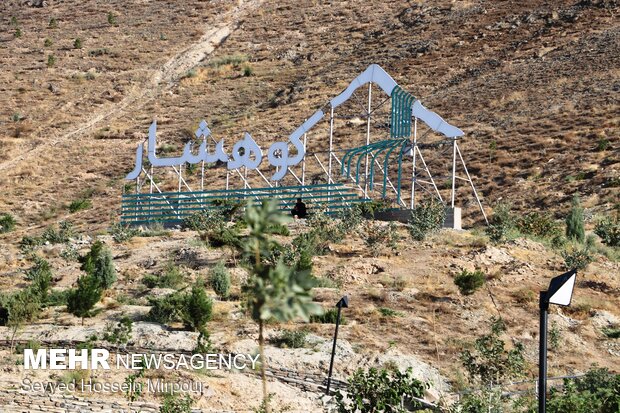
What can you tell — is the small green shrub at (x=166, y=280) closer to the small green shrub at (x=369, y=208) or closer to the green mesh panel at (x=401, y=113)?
the small green shrub at (x=369, y=208)

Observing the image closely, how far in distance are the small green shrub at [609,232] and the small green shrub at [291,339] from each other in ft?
43.3

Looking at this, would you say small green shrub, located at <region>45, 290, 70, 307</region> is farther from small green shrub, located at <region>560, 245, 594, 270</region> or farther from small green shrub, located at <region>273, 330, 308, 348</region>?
small green shrub, located at <region>560, 245, 594, 270</region>

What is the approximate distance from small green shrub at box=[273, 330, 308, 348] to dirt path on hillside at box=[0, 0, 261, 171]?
37.4m

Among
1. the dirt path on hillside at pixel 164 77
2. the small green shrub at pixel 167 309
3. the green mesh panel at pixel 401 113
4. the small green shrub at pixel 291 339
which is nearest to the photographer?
the small green shrub at pixel 291 339

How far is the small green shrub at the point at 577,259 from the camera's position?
86.1 feet

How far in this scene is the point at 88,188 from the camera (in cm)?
5219

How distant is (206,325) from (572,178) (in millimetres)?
22163

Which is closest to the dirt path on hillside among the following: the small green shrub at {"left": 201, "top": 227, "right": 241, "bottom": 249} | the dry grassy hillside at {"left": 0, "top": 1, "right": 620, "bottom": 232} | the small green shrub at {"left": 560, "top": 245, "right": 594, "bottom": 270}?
the dry grassy hillside at {"left": 0, "top": 1, "right": 620, "bottom": 232}

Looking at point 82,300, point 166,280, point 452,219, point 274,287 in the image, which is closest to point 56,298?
point 82,300

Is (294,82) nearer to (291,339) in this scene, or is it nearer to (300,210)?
(300,210)

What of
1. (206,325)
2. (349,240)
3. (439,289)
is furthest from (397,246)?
(206,325)

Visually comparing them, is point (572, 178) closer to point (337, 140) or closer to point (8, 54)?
point (337, 140)

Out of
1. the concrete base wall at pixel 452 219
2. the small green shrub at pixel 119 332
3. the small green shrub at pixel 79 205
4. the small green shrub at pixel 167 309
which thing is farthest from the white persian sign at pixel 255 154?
the small green shrub at pixel 79 205

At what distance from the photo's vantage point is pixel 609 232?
3117 centimetres
